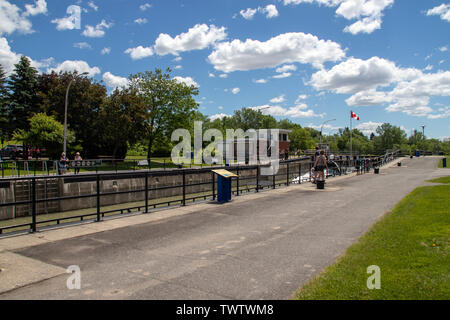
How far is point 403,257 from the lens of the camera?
5.54 metres

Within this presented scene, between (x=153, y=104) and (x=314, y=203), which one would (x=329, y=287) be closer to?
(x=314, y=203)

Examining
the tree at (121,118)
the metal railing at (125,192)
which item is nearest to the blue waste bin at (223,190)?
the metal railing at (125,192)

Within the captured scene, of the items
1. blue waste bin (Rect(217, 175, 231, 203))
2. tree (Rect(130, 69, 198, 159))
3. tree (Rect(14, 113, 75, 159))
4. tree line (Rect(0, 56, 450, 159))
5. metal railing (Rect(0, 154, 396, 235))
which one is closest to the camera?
metal railing (Rect(0, 154, 396, 235))

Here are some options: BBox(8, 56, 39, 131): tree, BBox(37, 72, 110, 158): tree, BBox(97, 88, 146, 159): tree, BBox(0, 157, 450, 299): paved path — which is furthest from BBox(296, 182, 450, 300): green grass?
BBox(8, 56, 39, 131): tree

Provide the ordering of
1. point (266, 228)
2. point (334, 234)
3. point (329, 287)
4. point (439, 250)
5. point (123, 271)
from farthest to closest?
1. point (266, 228)
2. point (334, 234)
3. point (439, 250)
4. point (123, 271)
5. point (329, 287)

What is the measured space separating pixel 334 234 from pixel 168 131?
147 ft

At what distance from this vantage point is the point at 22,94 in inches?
1690

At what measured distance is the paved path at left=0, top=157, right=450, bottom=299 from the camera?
460 cm

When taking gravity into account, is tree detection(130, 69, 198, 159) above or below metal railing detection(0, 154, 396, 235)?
above

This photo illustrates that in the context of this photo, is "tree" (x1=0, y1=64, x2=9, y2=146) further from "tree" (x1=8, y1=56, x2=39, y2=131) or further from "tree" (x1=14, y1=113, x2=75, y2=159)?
"tree" (x1=14, y1=113, x2=75, y2=159)

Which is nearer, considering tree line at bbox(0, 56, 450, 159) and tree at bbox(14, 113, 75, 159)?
tree at bbox(14, 113, 75, 159)

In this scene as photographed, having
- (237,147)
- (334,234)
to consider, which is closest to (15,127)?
(237,147)

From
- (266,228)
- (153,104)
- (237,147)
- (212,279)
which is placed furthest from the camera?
(237,147)

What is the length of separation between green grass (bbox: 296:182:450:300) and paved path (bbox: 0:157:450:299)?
346 mm
